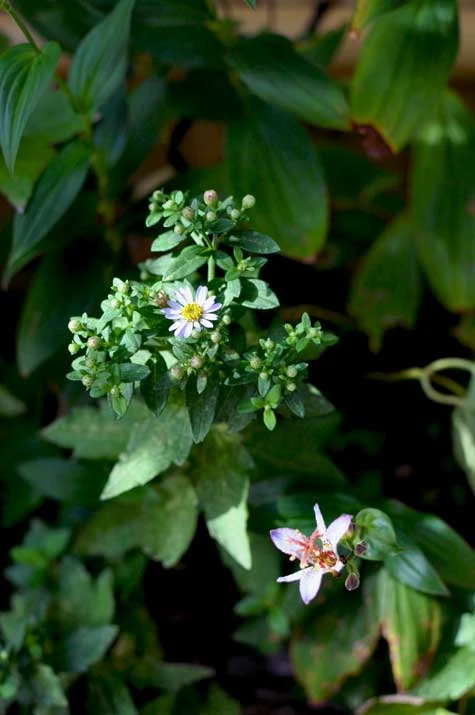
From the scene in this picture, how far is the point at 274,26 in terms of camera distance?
1273 millimetres

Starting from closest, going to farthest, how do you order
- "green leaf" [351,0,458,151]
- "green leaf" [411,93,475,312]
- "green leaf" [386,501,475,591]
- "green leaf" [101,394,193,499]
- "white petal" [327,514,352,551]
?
"white petal" [327,514,352,551]
"green leaf" [101,394,193,499]
"green leaf" [386,501,475,591]
"green leaf" [351,0,458,151]
"green leaf" [411,93,475,312]

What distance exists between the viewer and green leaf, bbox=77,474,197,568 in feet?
2.66

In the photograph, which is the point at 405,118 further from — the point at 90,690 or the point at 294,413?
the point at 90,690

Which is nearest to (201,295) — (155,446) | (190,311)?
(190,311)

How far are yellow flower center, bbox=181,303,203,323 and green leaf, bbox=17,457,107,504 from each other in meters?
0.36

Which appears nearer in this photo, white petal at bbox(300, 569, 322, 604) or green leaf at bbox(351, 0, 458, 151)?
white petal at bbox(300, 569, 322, 604)

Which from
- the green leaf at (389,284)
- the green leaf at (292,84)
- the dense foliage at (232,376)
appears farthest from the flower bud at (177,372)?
the green leaf at (389,284)

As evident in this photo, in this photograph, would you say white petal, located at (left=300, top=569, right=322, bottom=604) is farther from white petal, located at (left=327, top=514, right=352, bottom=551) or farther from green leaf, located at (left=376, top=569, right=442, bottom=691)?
green leaf, located at (left=376, top=569, right=442, bottom=691)

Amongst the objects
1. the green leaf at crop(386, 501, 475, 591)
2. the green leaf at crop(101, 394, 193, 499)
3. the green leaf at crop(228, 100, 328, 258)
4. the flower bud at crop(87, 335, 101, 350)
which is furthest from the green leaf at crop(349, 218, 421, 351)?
the flower bud at crop(87, 335, 101, 350)

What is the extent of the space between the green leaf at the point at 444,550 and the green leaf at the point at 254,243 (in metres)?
0.27

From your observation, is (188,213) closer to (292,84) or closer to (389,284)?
(292,84)

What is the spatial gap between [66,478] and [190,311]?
1.28ft

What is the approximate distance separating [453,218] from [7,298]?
20.6 inches

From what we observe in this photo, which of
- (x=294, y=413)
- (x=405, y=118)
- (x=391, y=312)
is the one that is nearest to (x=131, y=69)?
(x=405, y=118)
